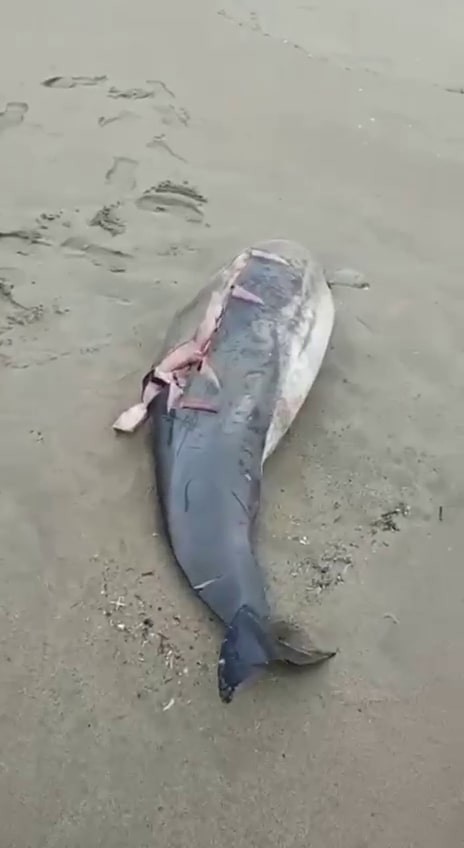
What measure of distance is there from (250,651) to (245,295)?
5.14 feet

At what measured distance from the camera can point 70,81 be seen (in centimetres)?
541

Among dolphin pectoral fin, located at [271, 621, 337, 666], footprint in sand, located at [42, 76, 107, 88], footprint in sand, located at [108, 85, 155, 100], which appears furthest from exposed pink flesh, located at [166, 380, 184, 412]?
footprint in sand, located at [42, 76, 107, 88]

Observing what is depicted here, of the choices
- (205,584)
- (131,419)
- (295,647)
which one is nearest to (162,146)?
(131,419)

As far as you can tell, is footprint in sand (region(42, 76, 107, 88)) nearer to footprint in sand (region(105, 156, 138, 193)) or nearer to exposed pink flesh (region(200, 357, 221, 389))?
footprint in sand (region(105, 156, 138, 193))

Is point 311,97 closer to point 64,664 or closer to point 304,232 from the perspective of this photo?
point 304,232

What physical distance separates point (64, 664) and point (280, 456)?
3.55ft

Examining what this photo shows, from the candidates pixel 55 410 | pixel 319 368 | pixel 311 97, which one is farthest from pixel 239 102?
pixel 55 410

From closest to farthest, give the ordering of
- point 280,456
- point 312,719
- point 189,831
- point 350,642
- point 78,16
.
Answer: point 189,831 < point 312,719 < point 350,642 < point 280,456 < point 78,16

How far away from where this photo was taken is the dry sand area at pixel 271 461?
267 cm

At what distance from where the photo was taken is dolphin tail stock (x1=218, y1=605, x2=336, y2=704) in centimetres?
271

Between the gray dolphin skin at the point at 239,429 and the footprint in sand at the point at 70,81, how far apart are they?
5.92ft

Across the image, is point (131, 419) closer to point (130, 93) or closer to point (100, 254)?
point (100, 254)

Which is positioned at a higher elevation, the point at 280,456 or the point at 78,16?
the point at 78,16

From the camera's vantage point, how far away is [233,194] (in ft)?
15.7
